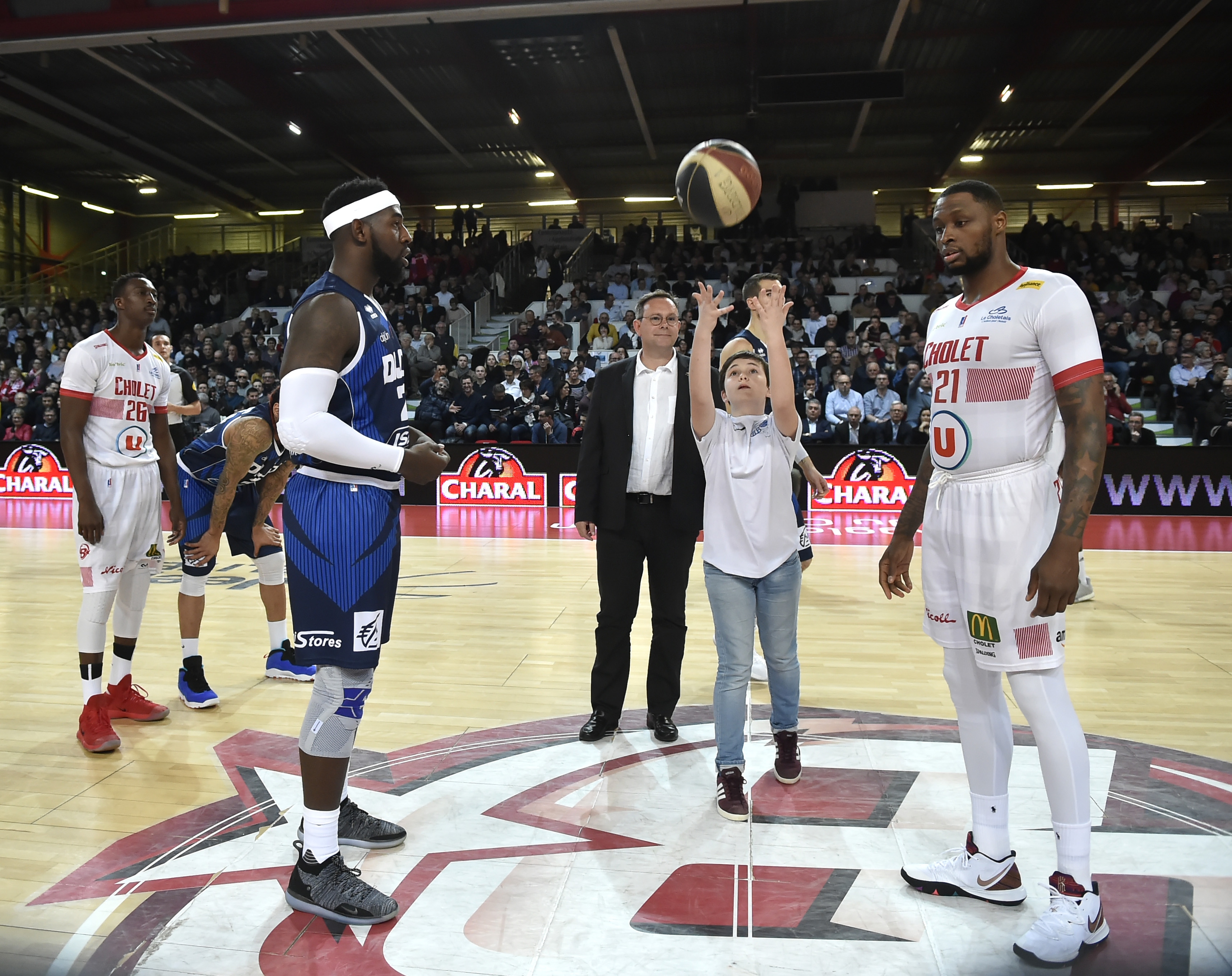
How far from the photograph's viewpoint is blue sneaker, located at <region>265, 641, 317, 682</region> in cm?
504

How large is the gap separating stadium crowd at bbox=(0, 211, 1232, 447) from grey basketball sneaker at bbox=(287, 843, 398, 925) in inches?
392

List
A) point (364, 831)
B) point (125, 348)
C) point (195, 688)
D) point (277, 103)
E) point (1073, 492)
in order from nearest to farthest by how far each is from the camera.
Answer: point (1073, 492) → point (364, 831) → point (125, 348) → point (195, 688) → point (277, 103)

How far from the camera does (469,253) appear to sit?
22188mm

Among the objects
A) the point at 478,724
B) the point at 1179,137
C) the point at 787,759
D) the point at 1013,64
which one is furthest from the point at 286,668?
the point at 1179,137

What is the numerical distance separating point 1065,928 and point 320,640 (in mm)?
2128

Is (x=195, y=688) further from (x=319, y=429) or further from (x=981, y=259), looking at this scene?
(x=981, y=259)

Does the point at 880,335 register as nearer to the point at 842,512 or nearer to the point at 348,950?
the point at 842,512

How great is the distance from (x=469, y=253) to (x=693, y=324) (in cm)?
706

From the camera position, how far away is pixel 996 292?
2.61 meters


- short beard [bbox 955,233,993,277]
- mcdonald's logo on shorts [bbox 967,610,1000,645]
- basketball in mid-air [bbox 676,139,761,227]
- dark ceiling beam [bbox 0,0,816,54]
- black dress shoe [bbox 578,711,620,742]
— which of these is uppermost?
dark ceiling beam [bbox 0,0,816,54]

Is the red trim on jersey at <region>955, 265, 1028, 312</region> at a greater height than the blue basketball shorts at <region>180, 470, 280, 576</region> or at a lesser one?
greater

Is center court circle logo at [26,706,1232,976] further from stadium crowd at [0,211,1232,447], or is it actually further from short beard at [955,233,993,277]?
stadium crowd at [0,211,1232,447]

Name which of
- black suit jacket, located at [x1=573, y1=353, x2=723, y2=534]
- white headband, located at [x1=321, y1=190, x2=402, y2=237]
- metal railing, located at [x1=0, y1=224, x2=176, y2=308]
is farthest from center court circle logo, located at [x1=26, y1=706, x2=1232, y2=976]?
metal railing, located at [x1=0, y1=224, x2=176, y2=308]

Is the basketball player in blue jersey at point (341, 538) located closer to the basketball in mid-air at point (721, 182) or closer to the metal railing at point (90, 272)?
the basketball in mid-air at point (721, 182)
